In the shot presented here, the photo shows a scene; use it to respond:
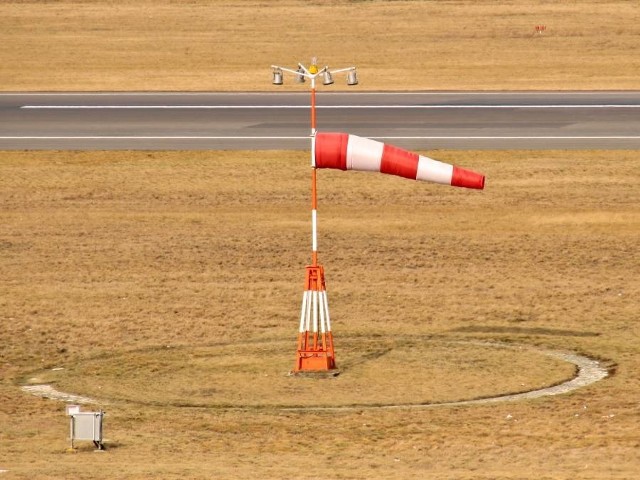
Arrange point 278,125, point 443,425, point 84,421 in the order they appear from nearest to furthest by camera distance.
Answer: point 84,421, point 443,425, point 278,125

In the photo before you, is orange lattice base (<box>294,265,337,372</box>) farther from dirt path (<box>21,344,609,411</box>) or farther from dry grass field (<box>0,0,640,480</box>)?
dirt path (<box>21,344,609,411</box>)

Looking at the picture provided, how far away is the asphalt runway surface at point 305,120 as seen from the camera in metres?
48.2

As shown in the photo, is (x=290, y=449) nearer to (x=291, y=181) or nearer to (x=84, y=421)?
(x=84, y=421)

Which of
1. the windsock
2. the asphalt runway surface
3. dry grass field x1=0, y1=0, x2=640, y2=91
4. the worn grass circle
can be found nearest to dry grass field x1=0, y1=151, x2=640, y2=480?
the worn grass circle

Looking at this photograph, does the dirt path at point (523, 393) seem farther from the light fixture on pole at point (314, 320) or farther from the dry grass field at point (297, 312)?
the light fixture on pole at point (314, 320)

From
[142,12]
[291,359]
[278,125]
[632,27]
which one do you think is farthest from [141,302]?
[142,12]

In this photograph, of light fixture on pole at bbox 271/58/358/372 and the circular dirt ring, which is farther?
light fixture on pole at bbox 271/58/358/372

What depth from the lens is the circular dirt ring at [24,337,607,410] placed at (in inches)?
859

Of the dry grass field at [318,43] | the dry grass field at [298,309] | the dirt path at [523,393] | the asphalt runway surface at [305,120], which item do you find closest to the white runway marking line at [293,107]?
the asphalt runway surface at [305,120]

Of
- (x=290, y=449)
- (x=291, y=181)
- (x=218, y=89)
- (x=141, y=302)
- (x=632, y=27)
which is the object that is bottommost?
(x=290, y=449)

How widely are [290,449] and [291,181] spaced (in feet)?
79.0

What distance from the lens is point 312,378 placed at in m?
23.2

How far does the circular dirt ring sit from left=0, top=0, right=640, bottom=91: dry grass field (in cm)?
3820

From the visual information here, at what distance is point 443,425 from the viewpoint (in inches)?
780
